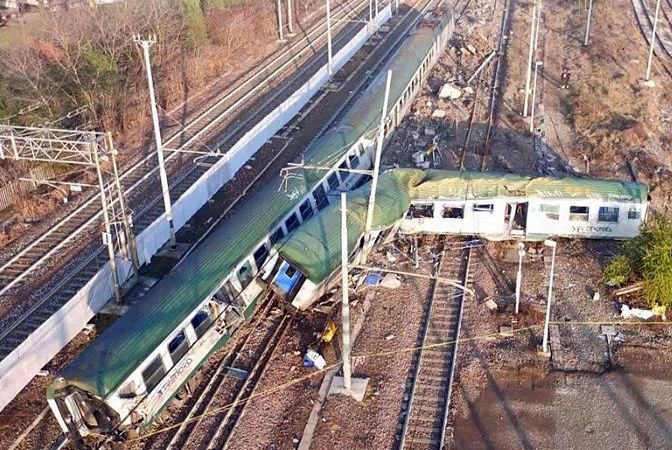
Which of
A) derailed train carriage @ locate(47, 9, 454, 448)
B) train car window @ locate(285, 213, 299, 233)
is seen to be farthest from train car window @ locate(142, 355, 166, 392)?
train car window @ locate(285, 213, 299, 233)

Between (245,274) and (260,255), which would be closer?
(245,274)

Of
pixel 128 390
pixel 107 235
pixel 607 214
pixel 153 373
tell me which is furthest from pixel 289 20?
pixel 128 390

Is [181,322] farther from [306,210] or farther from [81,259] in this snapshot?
[81,259]

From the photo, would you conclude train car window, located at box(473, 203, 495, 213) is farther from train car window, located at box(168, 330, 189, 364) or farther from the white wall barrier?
train car window, located at box(168, 330, 189, 364)

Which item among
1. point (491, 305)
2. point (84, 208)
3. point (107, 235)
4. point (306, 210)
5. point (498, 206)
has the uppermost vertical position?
point (107, 235)

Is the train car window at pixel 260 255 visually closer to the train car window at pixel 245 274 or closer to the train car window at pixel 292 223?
the train car window at pixel 245 274

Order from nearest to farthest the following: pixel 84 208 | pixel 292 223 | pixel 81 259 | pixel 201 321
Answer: pixel 201 321 < pixel 292 223 < pixel 81 259 < pixel 84 208

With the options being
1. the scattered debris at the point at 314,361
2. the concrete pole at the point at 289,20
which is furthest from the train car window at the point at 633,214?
the concrete pole at the point at 289,20
